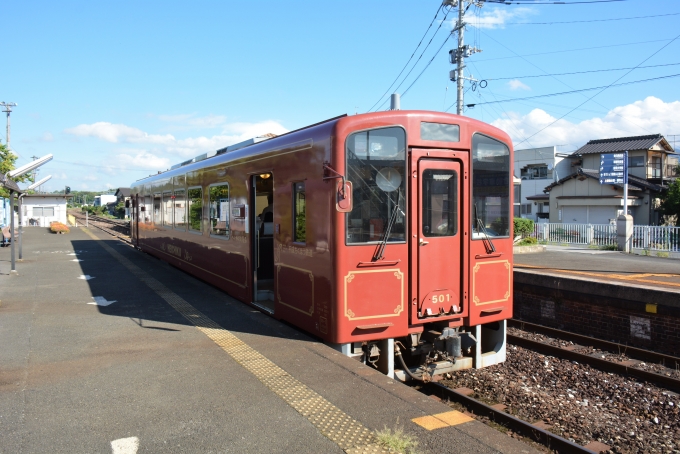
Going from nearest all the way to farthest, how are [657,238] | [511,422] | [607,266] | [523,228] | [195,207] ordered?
1. [511,422]
2. [195,207]
3. [607,266]
4. [657,238]
5. [523,228]

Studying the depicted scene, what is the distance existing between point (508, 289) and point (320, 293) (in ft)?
8.02

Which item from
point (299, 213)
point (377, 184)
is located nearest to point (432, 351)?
point (377, 184)

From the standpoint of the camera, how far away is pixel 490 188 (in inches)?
245

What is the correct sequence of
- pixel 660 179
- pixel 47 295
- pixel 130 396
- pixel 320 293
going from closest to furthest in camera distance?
pixel 130 396 → pixel 320 293 → pixel 47 295 → pixel 660 179

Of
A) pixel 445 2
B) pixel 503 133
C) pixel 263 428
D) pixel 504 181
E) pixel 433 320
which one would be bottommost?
pixel 263 428

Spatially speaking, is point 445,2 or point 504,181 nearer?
point 504,181

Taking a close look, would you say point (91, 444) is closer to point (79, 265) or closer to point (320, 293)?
point (320, 293)

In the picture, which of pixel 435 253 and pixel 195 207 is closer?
pixel 435 253

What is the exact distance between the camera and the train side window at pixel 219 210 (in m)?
8.76

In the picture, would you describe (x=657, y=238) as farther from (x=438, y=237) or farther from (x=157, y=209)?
(x=157, y=209)

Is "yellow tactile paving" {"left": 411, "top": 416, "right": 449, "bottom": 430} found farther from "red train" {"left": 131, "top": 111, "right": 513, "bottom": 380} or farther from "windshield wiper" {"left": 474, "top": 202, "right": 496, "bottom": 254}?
"windshield wiper" {"left": 474, "top": 202, "right": 496, "bottom": 254}

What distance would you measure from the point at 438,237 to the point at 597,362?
3.29 m

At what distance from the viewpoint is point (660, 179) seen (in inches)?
1221

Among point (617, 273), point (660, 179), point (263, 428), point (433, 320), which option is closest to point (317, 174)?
point (433, 320)
